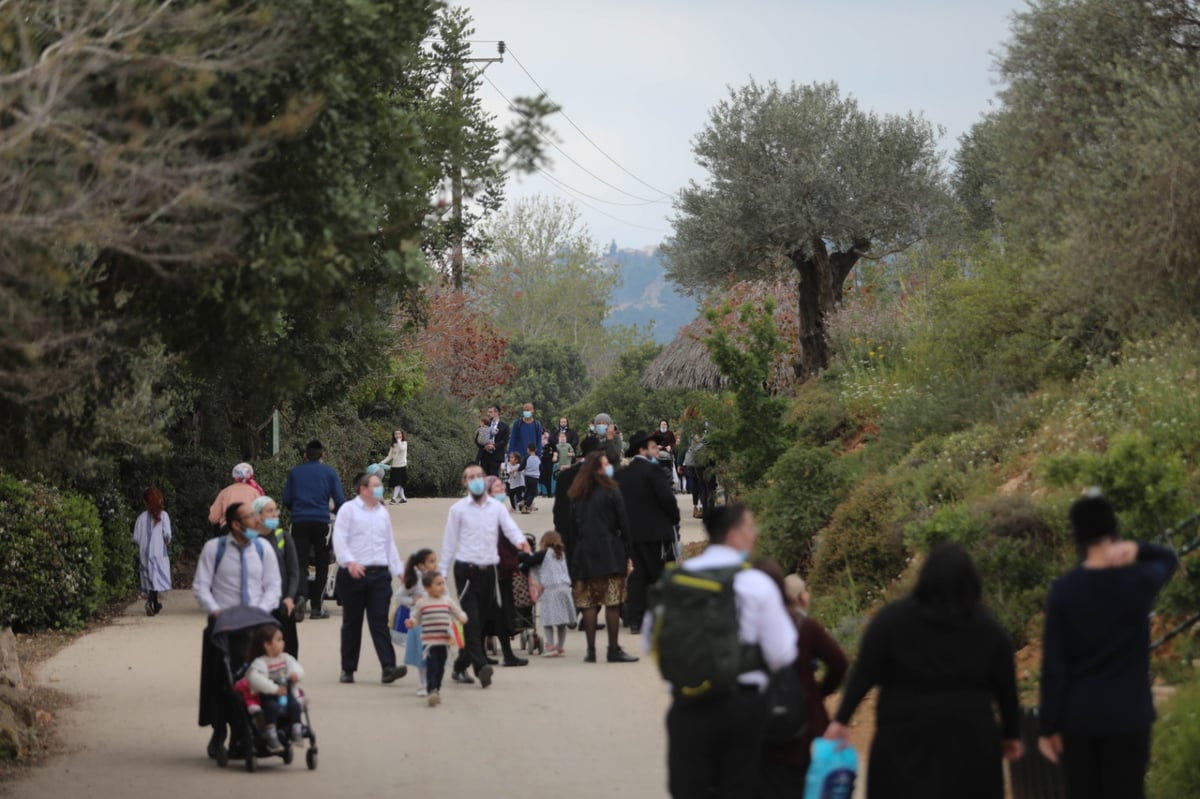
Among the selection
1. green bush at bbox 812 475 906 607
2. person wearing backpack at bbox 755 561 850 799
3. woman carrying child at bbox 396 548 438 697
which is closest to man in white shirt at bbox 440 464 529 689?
woman carrying child at bbox 396 548 438 697

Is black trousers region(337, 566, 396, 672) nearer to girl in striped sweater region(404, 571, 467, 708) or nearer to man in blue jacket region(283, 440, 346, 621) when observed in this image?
girl in striped sweater region(404, 571, 467, 708)

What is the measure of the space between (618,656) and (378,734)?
151 inches

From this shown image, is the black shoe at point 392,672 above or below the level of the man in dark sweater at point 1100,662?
below

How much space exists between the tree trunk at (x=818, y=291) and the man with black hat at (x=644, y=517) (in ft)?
45.6

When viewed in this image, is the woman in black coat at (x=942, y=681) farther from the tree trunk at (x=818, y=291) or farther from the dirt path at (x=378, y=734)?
the tree trunk at (x=818, y=291)

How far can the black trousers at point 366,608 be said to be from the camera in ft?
47.4

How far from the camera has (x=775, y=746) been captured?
7.43m

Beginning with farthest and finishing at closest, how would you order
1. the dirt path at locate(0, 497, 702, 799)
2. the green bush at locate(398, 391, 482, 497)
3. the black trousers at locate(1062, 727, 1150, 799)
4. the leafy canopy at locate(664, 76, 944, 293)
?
the green bush at locate(398, 391, 482, 497), the leafy canopy at locate(664, 76, 944, 293), the dirt path at locate(0, 497, 702, 799), the black trousers at locate(1062, 727, 1150, 799)

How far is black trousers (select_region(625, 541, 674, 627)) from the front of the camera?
1669 cm

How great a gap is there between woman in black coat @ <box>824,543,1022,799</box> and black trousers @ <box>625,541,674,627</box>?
9.60 m

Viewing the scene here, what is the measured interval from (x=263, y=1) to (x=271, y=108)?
2.04 ft

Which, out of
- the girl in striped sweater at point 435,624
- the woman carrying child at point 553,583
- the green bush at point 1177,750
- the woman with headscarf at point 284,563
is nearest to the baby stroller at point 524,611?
the woman carrying child at point 553,583

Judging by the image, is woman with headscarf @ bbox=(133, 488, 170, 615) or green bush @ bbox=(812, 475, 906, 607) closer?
green bush @ bbox=(812, 475, 906, 607)

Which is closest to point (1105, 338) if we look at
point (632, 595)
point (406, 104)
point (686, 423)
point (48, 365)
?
point (632, 595)
